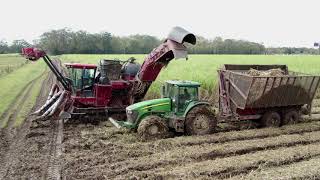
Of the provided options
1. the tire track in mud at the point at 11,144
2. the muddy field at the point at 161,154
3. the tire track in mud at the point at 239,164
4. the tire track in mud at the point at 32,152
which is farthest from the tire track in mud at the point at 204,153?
the tire track in mud at the point at 11,144

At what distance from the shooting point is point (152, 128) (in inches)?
474

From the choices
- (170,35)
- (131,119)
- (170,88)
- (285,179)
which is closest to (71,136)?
(131,119)

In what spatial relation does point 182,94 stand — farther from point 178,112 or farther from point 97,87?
point 97,87

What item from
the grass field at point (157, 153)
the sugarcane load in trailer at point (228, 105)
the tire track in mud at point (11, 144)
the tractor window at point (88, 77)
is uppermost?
the tractor window at point (88, 77)

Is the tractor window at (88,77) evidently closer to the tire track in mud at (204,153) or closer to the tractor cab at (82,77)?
the tractor cab at (82,77)

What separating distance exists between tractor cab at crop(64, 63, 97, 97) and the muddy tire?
3786 mm

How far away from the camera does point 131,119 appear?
41.1 ft

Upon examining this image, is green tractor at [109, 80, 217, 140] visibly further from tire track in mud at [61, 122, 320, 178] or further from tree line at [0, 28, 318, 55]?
tree line at [0, 28, 318, 55]

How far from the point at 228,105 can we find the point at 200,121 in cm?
188

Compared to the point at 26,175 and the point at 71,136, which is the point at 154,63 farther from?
the point at 26,175

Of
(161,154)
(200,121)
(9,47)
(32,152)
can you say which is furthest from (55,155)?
(9,47)

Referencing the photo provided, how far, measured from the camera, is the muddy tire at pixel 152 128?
11898 mm

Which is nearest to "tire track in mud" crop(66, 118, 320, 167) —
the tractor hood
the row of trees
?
the tractor hood

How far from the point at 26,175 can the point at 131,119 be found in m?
4.03
